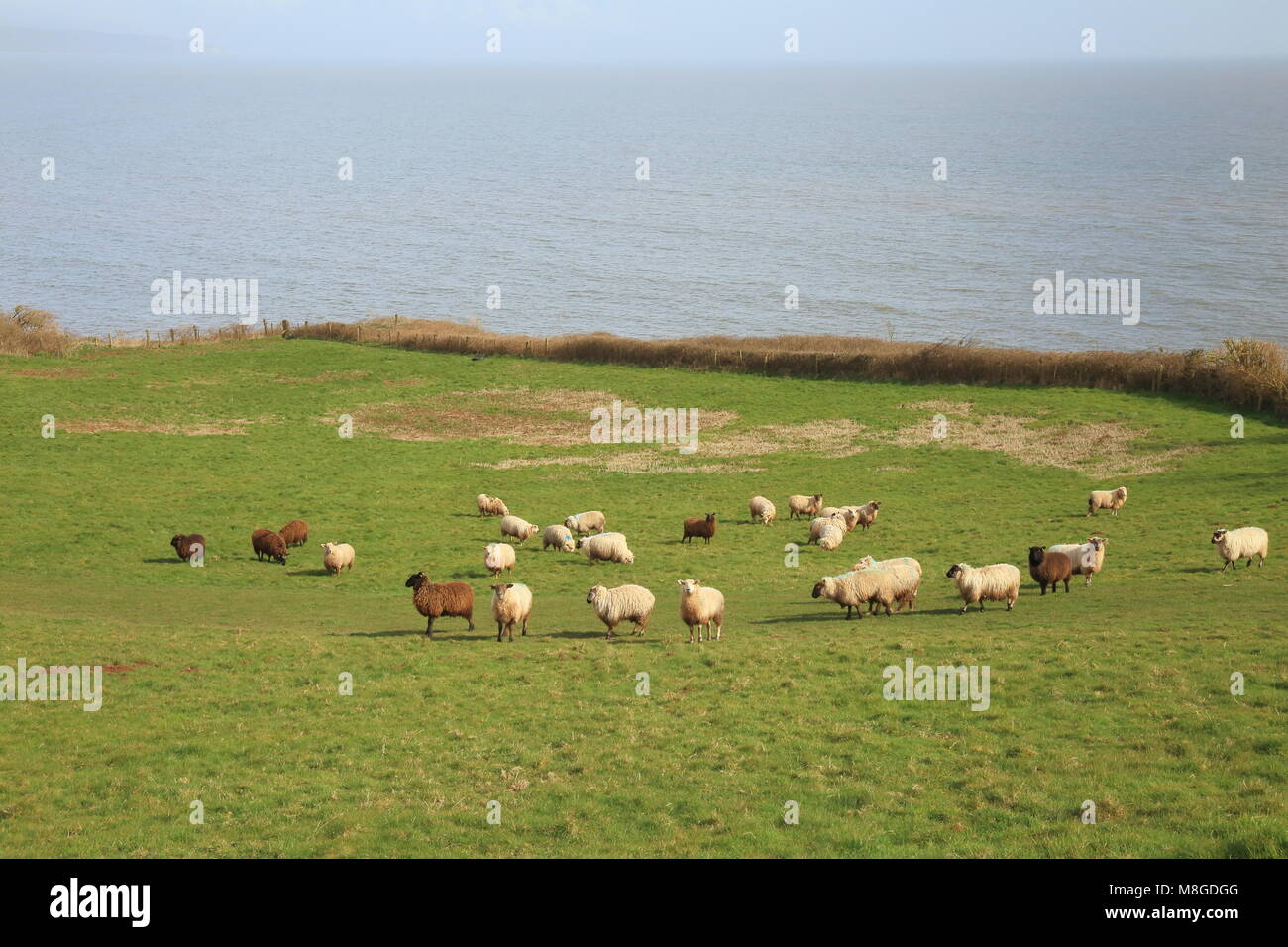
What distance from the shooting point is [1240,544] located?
117 feet

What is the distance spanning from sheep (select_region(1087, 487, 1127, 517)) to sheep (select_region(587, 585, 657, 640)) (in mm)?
23838

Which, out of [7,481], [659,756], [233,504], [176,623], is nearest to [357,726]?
[659,756]

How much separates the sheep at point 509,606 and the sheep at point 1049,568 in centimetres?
1421

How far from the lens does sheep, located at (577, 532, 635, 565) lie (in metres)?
39.2

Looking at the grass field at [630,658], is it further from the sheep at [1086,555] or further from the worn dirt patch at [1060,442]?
the sheep at [1086,555]

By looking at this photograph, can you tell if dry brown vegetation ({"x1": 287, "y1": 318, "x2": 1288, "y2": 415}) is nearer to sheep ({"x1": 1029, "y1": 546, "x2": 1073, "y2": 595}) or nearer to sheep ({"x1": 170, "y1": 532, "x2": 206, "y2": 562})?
sheep ({"x1": 1029, "y1": 546, "x2": 1073, "y2": 595})

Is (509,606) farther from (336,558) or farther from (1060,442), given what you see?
(1060,442)

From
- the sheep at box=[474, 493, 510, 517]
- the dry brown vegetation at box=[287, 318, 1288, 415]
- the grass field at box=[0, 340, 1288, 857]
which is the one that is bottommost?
the grass field at box=[0, 340, 1288, 857]

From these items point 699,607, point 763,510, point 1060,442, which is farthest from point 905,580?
point 1060,442

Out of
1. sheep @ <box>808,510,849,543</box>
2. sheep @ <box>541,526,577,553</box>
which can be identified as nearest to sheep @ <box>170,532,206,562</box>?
sheep @ <box>541,526,577,553</box>

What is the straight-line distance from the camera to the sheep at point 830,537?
41.4 meters

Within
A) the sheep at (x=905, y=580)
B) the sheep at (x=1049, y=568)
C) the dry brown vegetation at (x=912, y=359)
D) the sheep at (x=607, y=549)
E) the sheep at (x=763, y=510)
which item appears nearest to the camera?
the sheep at (x=905, y=580)

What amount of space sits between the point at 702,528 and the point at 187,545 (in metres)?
17.8

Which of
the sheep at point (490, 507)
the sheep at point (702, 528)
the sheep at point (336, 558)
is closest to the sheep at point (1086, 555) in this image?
the sheep at point (702, 528)
